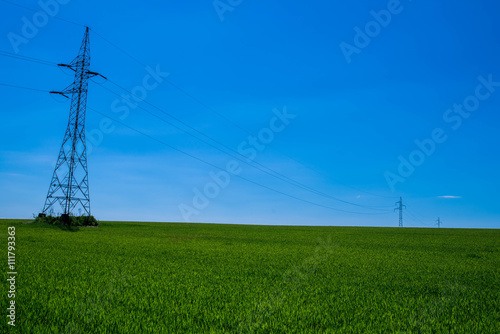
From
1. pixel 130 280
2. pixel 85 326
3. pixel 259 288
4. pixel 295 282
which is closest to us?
pixel 85 326

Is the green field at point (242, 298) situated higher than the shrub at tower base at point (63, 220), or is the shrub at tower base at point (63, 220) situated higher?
the shrub at tower base at point (63, 220)

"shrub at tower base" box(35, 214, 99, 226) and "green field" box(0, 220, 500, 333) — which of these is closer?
"green field" box(0, 220, 500, 333)

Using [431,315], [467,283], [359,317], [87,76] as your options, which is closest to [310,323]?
[359,317]

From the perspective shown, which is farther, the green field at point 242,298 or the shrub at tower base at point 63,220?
the shrub at tower base at point 63,220

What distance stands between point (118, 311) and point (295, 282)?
594cm

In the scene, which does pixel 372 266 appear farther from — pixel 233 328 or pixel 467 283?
pixel 233 328

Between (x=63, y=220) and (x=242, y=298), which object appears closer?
(x=242, y=298)

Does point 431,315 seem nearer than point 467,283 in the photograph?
Yes

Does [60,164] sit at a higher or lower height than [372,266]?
higher

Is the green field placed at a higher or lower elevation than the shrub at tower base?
lower

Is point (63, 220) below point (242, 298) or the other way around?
the other way around

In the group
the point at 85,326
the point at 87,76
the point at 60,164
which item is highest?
the point at 87,76

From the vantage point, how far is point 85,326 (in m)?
6.45

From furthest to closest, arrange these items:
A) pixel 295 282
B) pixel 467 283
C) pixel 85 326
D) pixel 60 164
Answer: pixel 60 164 → pixel 467 283 → pixel 295 282 → pixel 85 326
